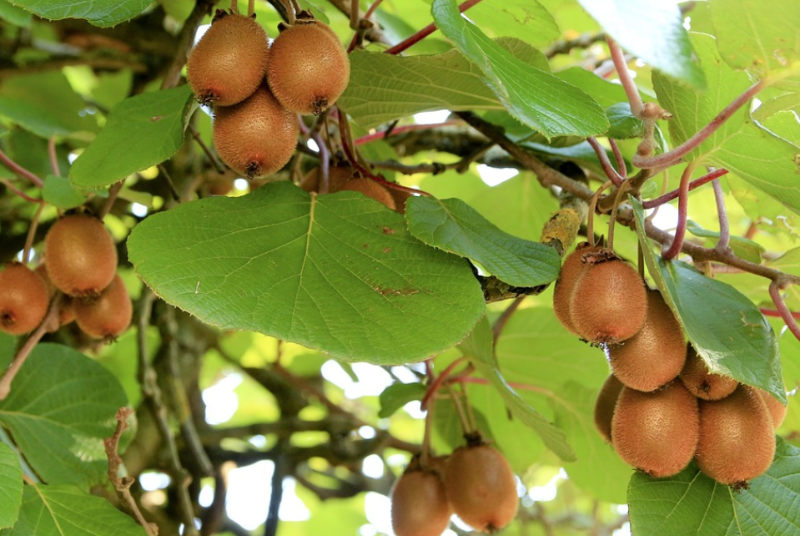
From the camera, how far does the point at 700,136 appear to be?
1.15 metres

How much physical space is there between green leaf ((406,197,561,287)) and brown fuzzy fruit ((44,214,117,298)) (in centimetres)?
59

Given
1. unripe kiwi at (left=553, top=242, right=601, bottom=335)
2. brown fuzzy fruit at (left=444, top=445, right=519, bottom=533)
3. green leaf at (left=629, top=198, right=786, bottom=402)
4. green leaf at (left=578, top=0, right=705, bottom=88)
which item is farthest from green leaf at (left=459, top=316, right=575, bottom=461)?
green leaf at (left=578, top=0, right=705, bottom=88)

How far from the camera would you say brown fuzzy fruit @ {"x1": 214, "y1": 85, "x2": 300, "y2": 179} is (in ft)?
3.82

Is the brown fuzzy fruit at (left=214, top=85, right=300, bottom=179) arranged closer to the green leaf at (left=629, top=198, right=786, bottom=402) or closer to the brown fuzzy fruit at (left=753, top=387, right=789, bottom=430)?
the green leaf at (left=629, top=198, right=786, bottom=402)

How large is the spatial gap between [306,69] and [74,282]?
61 cm

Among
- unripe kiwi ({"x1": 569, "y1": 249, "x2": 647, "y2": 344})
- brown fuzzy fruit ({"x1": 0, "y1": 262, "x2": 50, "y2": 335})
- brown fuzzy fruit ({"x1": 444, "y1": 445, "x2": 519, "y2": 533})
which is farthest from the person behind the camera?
brown fuzzy fruit ({"x1": 444, "y1": 445, "x2": 519, "y2": 533})

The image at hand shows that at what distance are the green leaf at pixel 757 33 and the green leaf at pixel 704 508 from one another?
579 millimetres

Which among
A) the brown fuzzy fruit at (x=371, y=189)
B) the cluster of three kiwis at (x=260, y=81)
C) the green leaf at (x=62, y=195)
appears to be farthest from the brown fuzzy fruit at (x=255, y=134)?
the green leaf at (x=62, y=195)

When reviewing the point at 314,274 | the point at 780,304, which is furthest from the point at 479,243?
the point at 780,304

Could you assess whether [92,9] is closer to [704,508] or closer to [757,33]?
[757,33]

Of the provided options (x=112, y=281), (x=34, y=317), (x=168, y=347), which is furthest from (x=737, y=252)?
(x=168, y=347)

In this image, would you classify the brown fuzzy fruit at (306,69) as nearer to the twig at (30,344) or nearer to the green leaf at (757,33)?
the green leaf at (757,33)

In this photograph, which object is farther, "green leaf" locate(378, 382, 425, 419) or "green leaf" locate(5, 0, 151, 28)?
"green leaf" locate(378, 382, 425, 419)

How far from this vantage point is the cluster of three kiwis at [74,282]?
145 centimetres
